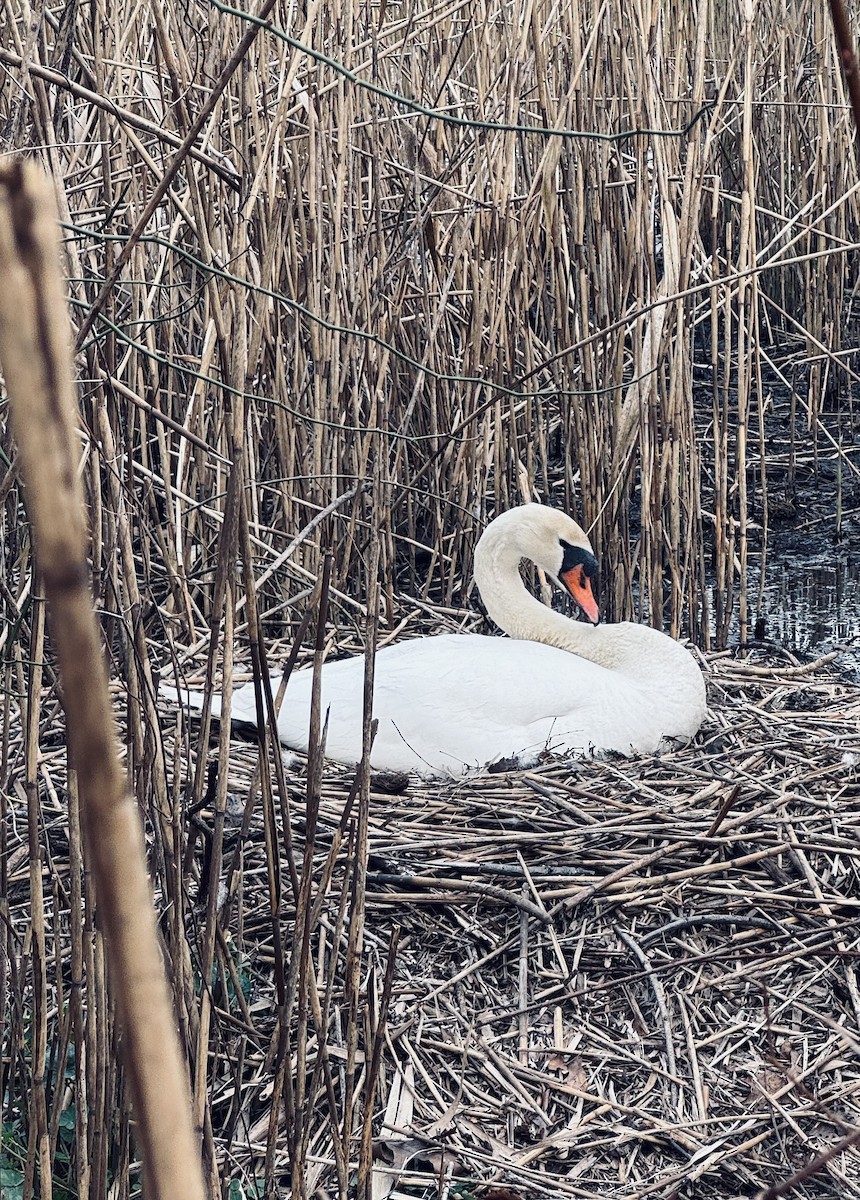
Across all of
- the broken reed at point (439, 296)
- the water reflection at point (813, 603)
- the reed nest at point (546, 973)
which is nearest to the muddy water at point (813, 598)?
the water reflection at point (813, 603)

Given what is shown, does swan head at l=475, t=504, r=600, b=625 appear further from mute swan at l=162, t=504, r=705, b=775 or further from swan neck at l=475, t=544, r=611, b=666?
mute swan at l=162, t=504, r=705, b=775

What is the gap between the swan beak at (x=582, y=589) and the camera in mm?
3467

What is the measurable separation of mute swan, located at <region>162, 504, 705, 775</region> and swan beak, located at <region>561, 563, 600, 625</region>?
0.51 feet

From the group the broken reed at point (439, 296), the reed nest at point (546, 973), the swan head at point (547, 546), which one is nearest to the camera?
the reed nest at point (546, 973)

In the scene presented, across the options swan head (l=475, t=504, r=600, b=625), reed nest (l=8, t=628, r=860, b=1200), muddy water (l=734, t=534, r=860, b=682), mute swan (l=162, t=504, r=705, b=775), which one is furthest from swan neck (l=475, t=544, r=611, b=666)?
muddy water (l=734, t=534, r=860, b=682)

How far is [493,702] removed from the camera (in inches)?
120

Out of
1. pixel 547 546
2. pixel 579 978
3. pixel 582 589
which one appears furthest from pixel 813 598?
pixel 579 978

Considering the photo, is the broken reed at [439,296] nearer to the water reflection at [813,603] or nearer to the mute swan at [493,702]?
the water reflection at [813,603]

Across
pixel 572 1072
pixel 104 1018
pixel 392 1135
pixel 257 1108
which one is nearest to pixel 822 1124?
pixel 572 1072

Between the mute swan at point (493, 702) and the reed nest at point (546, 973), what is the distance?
0.08 m

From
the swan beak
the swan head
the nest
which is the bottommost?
the nest

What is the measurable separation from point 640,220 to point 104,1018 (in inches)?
104

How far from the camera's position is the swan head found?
3410mm

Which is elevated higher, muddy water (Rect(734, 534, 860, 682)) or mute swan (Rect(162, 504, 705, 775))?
mute swan (Rect(162, 504, 705, 775))
